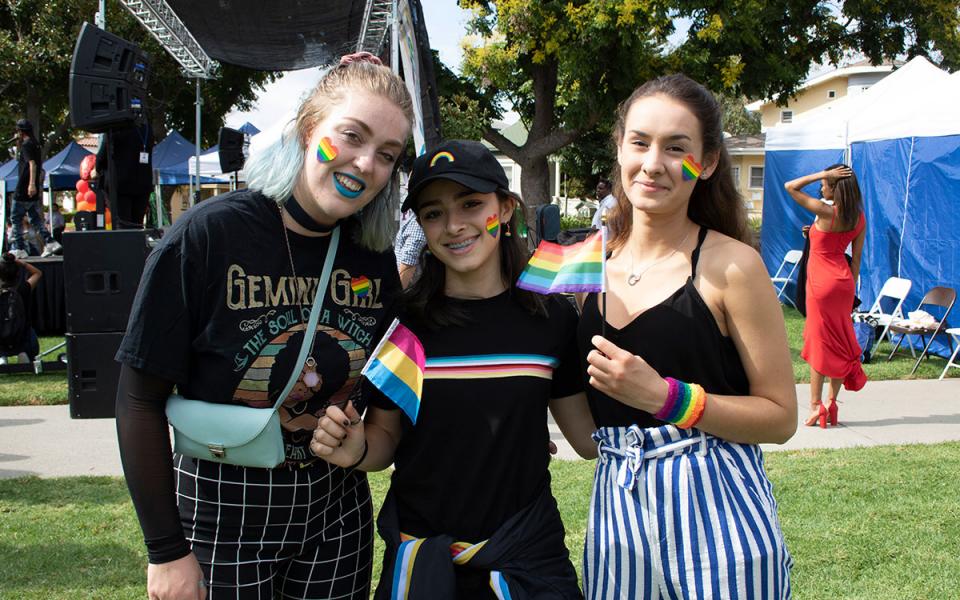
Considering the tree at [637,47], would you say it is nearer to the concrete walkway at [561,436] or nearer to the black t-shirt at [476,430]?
the concrete walkway at [561,436]

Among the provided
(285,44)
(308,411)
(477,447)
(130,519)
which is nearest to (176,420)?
(308,411)

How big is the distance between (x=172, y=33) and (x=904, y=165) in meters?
11.3

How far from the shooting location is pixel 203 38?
42.7 ft

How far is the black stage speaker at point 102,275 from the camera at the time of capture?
4.47 meters

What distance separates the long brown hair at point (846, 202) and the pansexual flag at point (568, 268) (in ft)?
17.8

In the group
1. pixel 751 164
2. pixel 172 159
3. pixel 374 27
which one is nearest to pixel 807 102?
pixel 751 164

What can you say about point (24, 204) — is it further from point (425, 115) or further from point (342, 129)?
point (342, 129)

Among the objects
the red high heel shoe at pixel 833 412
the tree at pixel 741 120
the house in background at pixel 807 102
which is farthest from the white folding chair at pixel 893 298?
the tree at pixel 741 120

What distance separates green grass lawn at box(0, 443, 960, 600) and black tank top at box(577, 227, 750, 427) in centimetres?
217

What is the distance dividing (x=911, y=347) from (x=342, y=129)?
30.2 feet

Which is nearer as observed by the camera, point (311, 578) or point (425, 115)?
point (311, 578)

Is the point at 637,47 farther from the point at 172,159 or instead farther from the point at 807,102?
the point at 807,102

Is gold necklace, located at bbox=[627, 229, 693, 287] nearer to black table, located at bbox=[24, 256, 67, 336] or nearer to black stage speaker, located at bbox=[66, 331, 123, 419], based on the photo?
black stage speaker, located at bbox=[66, 331, 123, 419]

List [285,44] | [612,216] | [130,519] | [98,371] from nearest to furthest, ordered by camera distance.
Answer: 1. [612,216]
2. [130,519]
3. [98,371]
4. [285,44]
